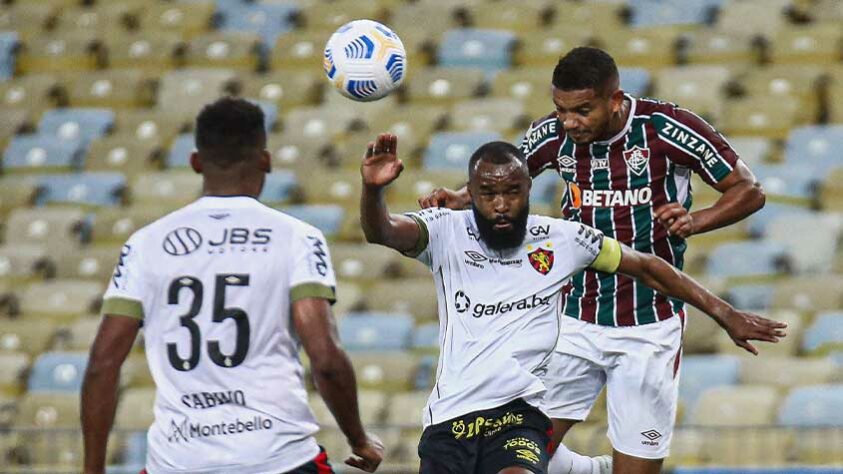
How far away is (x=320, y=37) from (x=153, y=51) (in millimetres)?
1853

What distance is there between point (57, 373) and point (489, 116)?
15.0ft

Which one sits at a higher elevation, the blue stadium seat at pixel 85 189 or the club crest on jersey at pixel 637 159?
the club crest on jersey at pixel 637 159

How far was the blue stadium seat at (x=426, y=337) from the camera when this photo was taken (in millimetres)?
11867

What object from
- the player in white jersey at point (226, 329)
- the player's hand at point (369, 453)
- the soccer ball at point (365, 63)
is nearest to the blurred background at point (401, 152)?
the soccer ball at point (365, 63)

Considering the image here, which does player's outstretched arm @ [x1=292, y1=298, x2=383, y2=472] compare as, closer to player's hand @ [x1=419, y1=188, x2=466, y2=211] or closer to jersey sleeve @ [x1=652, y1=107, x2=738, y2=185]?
player's hand @ [x1=419, y1=188, x2=466, y2=211]

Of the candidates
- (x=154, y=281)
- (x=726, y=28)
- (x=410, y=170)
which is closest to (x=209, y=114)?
(x=154, y=281)

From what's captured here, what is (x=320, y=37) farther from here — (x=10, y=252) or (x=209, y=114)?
(x=209, y=114)

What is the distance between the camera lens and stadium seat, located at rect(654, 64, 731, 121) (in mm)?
13672

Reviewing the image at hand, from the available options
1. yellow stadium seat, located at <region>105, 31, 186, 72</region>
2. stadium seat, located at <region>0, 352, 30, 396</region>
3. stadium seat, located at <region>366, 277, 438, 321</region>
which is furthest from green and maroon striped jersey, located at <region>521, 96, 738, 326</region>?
yellow stadium seat, located at <region>105, 31, 186, 72</region>

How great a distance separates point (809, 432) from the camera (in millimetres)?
10031

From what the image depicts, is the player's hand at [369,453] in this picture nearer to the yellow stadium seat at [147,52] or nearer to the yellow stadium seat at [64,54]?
the yellow stadium seat at [147,52]

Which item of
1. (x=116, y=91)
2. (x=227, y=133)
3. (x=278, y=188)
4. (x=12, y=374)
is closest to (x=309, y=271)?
(x=227, y=133)

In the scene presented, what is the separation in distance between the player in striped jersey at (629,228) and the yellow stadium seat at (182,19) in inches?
402

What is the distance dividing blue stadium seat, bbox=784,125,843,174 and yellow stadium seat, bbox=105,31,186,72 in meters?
6.63
